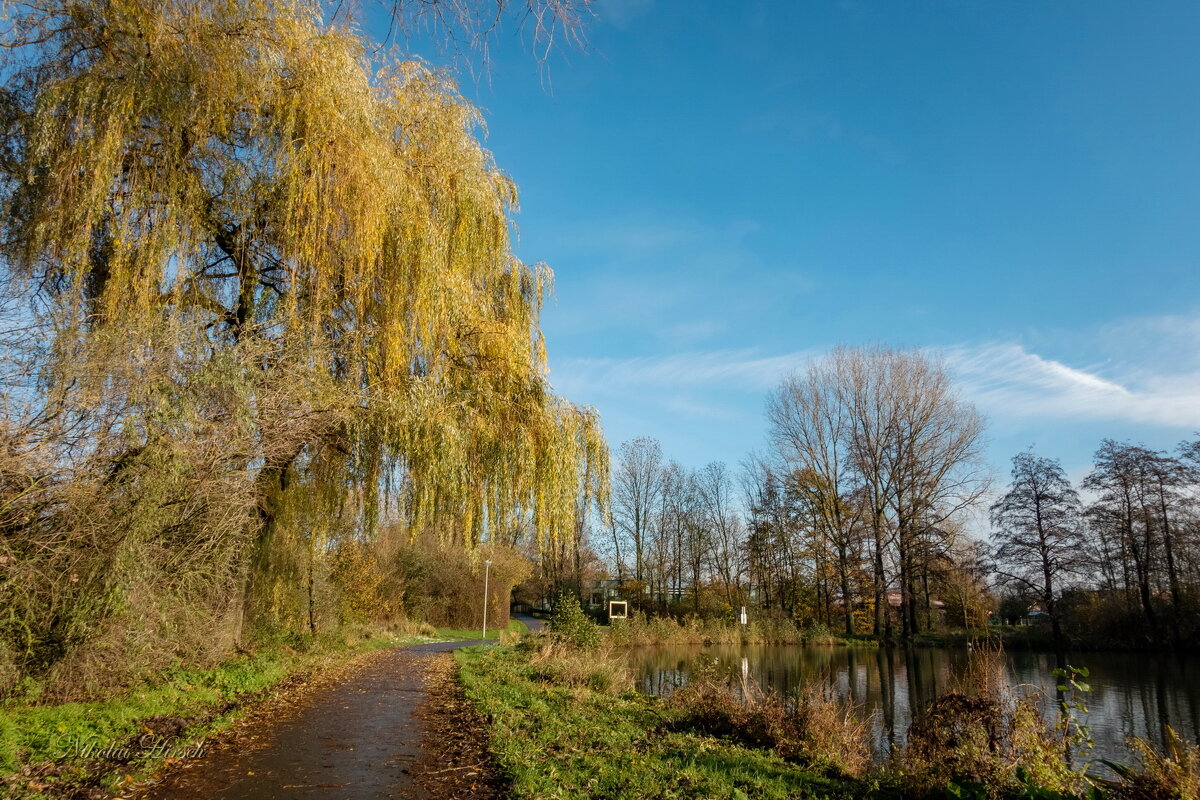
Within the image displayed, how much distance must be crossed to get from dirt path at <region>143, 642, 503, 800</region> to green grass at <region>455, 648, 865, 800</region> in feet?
1.05

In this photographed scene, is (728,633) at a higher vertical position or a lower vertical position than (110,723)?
lower

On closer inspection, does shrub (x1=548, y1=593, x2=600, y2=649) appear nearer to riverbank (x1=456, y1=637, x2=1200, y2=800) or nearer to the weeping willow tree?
riverbank (x1=456, y1=637, x2=1200, y2=800)

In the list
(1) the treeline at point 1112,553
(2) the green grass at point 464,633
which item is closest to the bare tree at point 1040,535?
(1) the treeline at point 1112,553

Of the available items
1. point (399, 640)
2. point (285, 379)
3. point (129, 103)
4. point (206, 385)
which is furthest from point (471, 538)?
point (399, 640)

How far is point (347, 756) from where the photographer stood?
20.3ft

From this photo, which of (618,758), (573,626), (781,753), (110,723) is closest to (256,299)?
(110,723)

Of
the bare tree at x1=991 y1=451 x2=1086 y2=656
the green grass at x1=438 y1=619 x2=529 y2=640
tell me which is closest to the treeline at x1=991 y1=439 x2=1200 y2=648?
the bare tree at x1=991 y1=451 x2=1086 y2=656

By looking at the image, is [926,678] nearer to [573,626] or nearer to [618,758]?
[573,626]

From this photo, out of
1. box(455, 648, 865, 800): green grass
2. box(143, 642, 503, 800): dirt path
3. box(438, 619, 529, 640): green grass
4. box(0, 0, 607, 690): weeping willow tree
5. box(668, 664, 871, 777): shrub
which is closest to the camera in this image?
box(143, 642, 503, 800): dirt path

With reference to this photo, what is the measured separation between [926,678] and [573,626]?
11014 mm

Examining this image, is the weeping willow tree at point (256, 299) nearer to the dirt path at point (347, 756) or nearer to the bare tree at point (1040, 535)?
the dirt path at point (347, 756)

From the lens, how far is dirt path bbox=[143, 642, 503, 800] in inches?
201

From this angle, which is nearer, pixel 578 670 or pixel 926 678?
pixel 578 670

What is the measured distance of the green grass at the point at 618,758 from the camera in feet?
17.8
